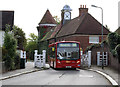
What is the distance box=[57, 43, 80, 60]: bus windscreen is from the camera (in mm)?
27469

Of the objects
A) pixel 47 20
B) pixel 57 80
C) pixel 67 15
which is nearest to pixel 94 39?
pixel 67 15

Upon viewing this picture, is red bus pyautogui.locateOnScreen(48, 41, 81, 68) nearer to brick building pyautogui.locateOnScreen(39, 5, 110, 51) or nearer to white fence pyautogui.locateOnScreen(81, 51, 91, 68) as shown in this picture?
white fence pyautogui.locateOnScreen(81, 51, 91, 68)

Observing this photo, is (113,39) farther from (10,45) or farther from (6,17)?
(6,17)

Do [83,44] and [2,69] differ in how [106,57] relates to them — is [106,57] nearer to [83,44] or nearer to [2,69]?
[2,69]

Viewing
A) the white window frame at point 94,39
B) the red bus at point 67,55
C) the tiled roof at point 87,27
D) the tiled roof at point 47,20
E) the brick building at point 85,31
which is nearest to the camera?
the red bus at point 67,55

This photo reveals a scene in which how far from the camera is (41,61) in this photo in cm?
3108

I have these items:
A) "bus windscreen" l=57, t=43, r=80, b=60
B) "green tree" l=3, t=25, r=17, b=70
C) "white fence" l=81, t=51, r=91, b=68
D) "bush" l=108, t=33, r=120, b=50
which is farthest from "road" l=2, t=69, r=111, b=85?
"white fence" l=81, t=51, r=91, b=68

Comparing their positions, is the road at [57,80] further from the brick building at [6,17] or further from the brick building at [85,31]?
the brick building at [85,31]

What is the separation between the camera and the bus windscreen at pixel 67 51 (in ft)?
90.1

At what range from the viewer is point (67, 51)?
27.6 m

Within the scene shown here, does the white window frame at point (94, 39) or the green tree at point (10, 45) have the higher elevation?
the white window frame at point (94, 39)

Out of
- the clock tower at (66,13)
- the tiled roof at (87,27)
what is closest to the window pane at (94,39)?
the tiled roof at (87,27)

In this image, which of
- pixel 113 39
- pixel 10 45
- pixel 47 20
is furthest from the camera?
pixel 47 20

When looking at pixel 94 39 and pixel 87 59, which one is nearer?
pixel 87 59
